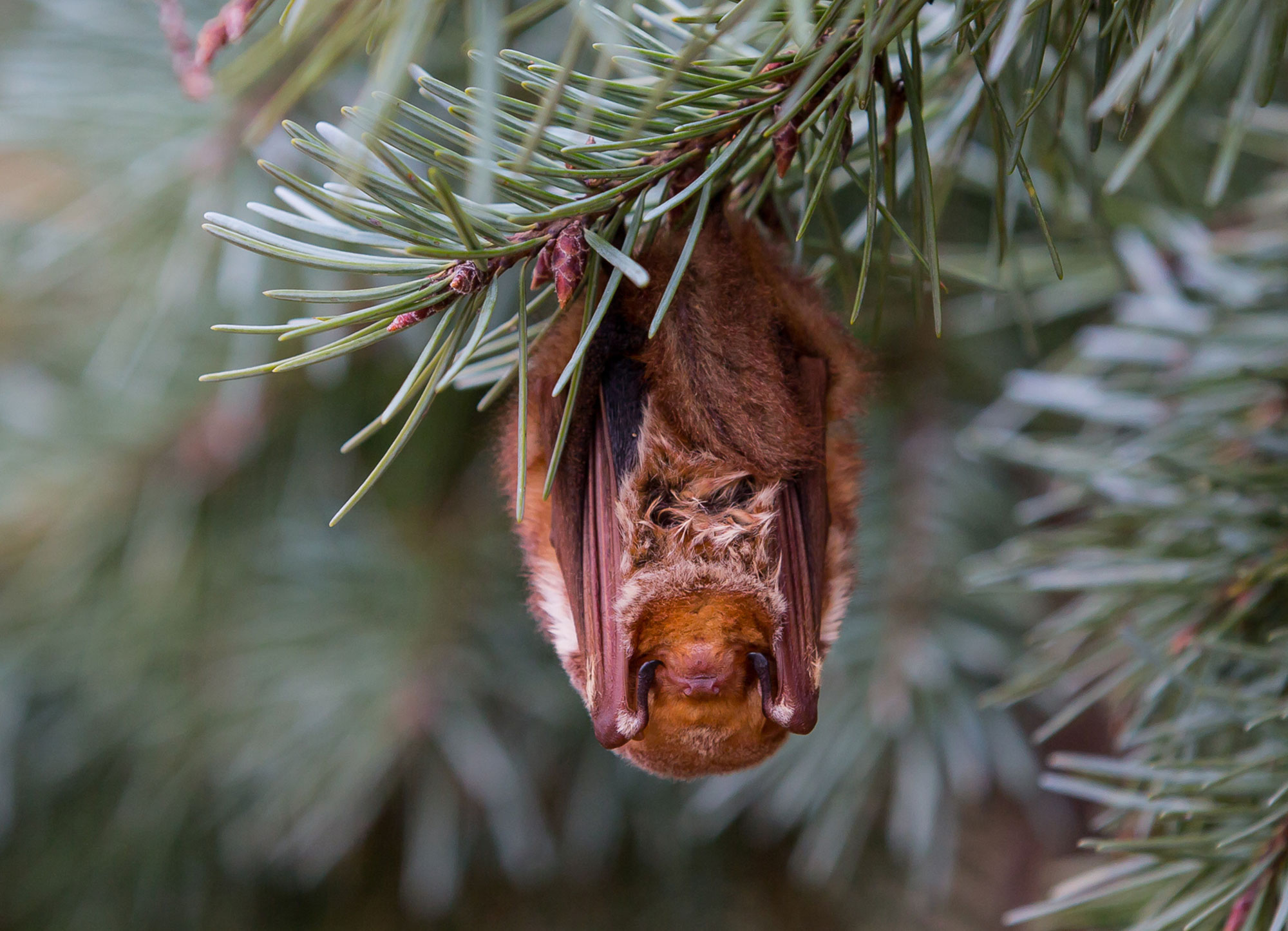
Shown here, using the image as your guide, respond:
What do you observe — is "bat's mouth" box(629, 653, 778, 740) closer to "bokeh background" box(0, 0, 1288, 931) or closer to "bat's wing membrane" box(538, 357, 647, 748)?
"bat's wing membrane" box(538, 357, 647, 748)

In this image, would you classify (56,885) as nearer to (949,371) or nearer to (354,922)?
(354,922)

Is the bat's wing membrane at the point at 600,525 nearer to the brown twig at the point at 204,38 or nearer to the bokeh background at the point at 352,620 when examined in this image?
the brown twig at the point at 204,38

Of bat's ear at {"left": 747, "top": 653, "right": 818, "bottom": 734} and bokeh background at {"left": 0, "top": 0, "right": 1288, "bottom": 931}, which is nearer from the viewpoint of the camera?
bat's ear at {"left": 747, "top": 653, "right": 818, "bottom": 734}

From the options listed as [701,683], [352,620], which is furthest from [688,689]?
[352,620]

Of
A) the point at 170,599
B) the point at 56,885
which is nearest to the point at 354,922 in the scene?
the point at 56,885

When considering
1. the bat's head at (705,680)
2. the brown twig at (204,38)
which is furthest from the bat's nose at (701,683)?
the brown twig at (204,38)

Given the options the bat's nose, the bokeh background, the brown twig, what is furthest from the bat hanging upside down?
the bokeh background
